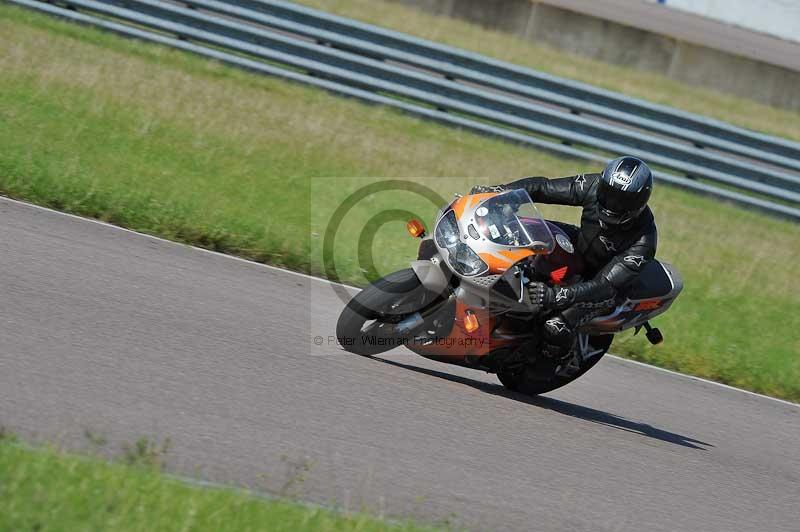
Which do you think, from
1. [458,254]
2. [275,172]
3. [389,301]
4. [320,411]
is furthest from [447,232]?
[275,172]

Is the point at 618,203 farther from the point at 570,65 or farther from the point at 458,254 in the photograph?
the point at 570,65

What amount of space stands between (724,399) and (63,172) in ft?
19.3

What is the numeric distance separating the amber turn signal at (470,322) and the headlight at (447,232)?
426 millimetres

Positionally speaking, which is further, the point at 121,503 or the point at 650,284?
the point at 650,284

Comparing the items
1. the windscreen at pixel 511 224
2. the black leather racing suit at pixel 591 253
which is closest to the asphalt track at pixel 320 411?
the black leather racing suit at pixel 591 253

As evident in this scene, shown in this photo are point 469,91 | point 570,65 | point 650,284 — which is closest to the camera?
point 650,284

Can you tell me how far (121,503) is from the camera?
3777mm

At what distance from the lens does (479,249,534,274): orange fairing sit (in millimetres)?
5930

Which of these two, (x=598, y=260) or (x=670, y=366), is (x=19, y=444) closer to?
(x=598, y=260)

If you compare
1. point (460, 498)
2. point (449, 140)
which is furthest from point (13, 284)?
point (449, 140)

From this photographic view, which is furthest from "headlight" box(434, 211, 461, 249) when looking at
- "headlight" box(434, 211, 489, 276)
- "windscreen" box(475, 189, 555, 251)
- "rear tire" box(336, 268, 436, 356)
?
"rear tire" box(336, 268, 436, 356)

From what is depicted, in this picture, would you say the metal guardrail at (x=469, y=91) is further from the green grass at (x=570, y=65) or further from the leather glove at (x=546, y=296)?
the leather glove at (x=546, y=296)

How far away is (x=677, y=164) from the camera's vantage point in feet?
46.1

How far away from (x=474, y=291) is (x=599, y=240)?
1079 millimetres
